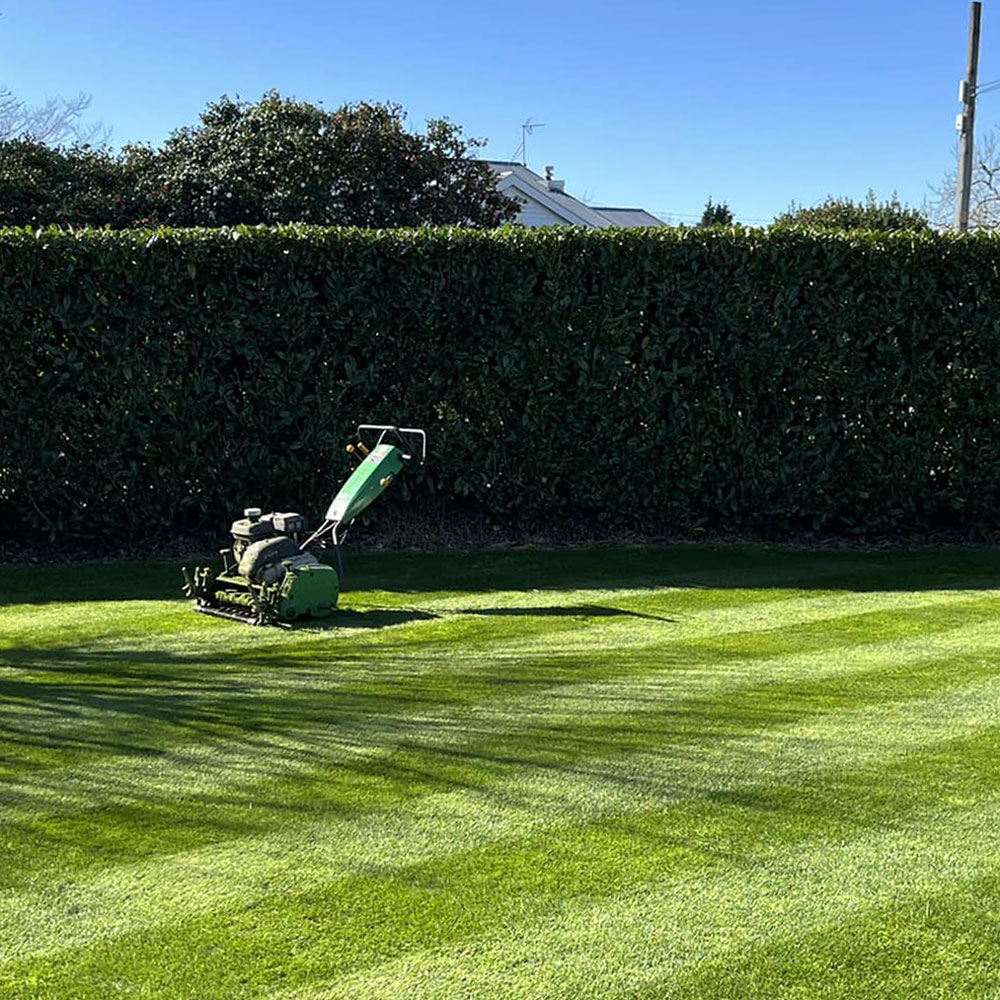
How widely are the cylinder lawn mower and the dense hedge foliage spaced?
2.30 m

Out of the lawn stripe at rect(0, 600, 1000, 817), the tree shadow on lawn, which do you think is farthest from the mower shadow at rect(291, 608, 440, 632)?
the lawn stripe at rect(0, 600, 1000, 817)

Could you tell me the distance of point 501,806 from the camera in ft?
15.1

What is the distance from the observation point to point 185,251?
1076 cm

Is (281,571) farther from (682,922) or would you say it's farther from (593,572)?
(682,922)

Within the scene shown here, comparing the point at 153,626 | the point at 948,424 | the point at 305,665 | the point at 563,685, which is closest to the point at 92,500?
the point at 153,626

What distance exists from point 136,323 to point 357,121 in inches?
292

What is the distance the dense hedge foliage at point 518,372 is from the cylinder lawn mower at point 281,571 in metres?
2.30

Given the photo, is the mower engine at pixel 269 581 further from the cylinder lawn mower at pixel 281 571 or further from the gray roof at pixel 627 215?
the gray roof at pixel 627 215

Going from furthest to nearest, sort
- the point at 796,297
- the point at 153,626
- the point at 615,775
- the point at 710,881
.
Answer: the point at 796,297, the point at 153,626, the point at 615,775, the point at 710,881

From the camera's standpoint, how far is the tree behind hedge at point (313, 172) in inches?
653

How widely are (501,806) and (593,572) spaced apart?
553cm

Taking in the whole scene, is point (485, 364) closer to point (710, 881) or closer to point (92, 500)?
point (92, 500)

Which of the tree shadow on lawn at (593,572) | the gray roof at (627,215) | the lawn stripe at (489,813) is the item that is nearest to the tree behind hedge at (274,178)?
the tree shadow on lawn at (593,572)

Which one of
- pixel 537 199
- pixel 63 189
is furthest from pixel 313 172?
pixel 537 199
